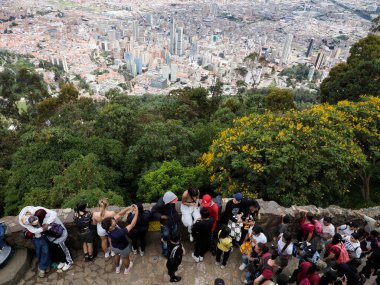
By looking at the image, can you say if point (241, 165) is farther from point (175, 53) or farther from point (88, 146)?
point (175, 53)

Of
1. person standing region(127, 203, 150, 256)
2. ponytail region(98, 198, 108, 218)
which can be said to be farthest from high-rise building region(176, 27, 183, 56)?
ponytail region(98, 198, 108, 218)

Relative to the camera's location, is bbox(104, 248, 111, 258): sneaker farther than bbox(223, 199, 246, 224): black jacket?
Yes

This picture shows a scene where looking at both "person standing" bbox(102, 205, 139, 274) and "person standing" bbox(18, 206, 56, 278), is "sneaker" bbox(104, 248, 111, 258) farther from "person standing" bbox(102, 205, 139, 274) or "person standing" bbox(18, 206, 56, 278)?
"person standing" bbox(18, 206, 56, 278)

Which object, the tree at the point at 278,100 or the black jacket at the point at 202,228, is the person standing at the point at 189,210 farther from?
the tree at the point at 278,100

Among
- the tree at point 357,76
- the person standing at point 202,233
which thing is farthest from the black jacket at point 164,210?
the tree at point 357,76

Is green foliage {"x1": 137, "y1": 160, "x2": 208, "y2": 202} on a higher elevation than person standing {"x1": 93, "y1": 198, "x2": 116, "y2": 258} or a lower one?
lower

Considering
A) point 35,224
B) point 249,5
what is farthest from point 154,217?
point 249,5

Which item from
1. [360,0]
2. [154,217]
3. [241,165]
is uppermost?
[154,217]
